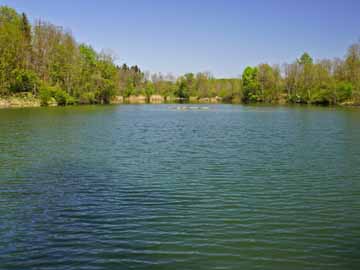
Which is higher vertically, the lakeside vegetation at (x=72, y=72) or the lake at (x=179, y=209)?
the lakeside vegetation at (x=72, y=72)

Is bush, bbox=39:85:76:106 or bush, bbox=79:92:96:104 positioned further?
bush, bbox=79:92:96:104

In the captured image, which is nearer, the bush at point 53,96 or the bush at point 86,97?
the bush at point 53,96

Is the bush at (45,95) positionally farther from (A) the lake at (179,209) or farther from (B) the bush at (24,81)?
(A) the lake at (179,209)

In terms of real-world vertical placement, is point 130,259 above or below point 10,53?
below

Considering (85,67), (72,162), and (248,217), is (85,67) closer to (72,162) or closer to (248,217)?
(72,162)

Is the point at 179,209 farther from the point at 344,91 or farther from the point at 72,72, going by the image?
the point at 344,91

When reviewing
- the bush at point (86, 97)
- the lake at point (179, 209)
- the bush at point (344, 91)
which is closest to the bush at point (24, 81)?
the bush at point (86, 97)

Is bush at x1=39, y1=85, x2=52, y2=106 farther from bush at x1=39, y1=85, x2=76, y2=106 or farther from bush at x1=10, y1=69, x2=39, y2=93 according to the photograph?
bush at x1=10, y1=69, x2=39, y2=93

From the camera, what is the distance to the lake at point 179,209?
9828 mm

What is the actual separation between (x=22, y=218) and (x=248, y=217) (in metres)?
7.76

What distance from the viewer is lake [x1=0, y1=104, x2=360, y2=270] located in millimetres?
9828

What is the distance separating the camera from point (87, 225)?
12.1 m

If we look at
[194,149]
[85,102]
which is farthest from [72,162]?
[85,102]

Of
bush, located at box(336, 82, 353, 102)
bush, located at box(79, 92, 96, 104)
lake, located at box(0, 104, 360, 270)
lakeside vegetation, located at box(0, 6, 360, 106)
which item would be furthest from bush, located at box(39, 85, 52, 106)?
bush, located at box(336, 82, 353, 102)
